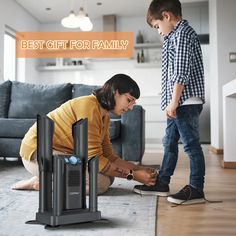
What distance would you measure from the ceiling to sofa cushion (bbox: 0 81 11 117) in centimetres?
276

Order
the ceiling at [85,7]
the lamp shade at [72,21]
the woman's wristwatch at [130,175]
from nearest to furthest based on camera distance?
the woman's wristwatch at [130,175] → the lamp shade at [72,21] → the ceiling at [85,7]

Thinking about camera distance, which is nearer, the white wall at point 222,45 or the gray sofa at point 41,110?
the gray sofa at point 41,110

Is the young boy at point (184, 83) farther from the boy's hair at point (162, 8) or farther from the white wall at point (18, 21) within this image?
the white wall at point (18, 21)

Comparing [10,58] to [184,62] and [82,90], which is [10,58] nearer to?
[82,90]

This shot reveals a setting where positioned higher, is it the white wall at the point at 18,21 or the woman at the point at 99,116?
the white wall at the point at 18,21

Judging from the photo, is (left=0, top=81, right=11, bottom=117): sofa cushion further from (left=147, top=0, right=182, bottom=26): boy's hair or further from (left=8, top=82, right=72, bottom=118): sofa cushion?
(left=147, top=0, right=182, bottom=26): boy's hair

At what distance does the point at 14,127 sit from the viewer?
298 centimetres

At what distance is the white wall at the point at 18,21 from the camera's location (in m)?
5.32

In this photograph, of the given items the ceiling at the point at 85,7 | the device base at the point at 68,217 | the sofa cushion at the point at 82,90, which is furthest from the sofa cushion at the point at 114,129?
the ceiling at the point at 85,7

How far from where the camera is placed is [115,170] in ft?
5.44

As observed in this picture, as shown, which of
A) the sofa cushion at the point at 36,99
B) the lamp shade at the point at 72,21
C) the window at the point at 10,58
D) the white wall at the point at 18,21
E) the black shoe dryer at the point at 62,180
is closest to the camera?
the black shoe dryer at the point at 62,180

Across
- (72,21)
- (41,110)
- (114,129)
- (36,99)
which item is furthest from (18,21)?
(114,129)

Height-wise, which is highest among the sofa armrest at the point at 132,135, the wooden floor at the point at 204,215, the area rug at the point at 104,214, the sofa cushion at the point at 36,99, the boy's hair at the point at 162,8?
the boy's hair at the point at 162,8

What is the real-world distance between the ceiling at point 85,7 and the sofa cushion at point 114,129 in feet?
11.7
